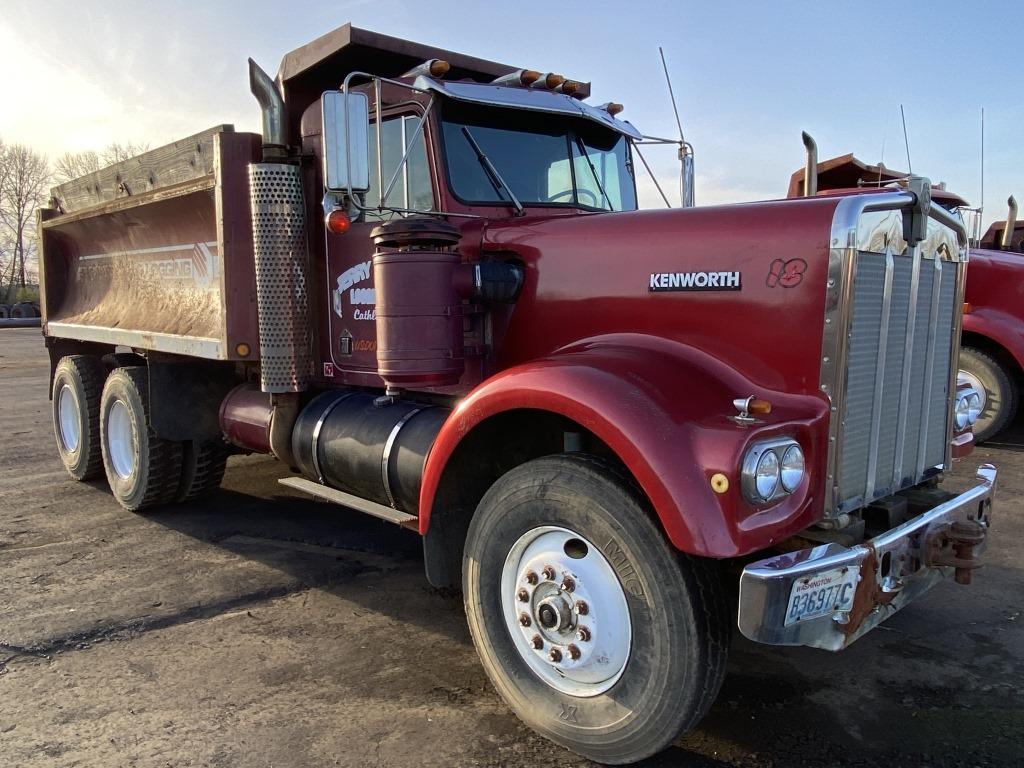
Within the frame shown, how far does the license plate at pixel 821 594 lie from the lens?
2.43 m

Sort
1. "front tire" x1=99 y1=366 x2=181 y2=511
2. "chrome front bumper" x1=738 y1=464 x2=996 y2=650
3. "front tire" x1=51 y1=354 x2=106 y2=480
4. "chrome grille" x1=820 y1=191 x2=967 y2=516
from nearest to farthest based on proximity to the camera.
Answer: "chrome front bumper" x1=738 y1=464 x2=996 y2=650 < "chrome grille" x1=820 y1=191 x2=967 y2=516 < "front tire" x1=99 y1=366 x2=181 y2=511 < "front tire" x1=51 y1=354 x2=106 y2=480

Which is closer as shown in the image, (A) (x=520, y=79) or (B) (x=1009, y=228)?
(A) (x=520, y=79)

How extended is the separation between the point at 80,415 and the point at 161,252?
192cm

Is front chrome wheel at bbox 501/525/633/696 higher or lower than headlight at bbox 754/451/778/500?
lower

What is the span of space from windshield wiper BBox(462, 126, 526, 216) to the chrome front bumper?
221 cm

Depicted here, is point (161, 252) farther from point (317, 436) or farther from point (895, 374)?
point (895, 374)

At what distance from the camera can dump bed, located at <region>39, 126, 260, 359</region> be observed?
4711 mm

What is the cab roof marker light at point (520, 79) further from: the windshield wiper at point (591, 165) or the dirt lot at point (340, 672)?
the dirt lot at point (340, 672)

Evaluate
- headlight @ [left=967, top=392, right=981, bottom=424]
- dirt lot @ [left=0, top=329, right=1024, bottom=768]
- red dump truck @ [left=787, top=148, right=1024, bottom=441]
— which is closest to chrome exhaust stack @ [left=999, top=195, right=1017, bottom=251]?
red dump truck @ [left=787, top=148, right=1024, bottom=441]

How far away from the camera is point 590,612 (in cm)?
279

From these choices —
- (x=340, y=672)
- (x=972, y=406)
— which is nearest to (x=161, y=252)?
(x=340, y=672)

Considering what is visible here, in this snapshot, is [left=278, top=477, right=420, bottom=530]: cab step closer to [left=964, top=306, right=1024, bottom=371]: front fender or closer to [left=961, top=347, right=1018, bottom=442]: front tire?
[left=961, top=347, right=1018, bottom=442]: front tire

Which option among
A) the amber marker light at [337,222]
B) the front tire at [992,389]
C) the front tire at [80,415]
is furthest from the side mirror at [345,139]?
the front tire at [992,389]

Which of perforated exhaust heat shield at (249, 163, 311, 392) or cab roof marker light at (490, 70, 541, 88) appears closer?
cab roof marker light at (490, 70, 541, 88)
